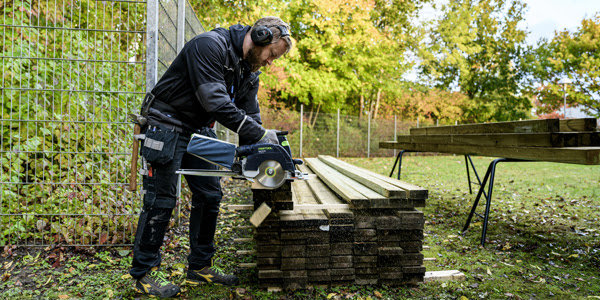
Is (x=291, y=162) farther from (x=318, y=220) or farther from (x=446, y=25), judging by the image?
(x=446, y=25)

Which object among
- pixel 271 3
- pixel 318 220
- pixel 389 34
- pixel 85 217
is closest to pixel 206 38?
pixel 318 220

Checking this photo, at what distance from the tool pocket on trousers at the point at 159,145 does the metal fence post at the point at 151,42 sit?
3.61 ft

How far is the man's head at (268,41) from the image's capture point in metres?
2.30

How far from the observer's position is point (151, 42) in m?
3.28

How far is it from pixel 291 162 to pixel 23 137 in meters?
3.22

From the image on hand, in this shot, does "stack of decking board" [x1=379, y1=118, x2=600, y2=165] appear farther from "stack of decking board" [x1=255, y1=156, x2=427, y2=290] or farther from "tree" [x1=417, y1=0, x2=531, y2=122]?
"tree" [x1=417, y1=0, x2=531, y2=122]

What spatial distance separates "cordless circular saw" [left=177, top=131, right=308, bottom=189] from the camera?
2018mm

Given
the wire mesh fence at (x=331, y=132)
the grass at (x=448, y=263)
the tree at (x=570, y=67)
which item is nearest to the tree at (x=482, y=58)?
the tree at (x=570, y=67)

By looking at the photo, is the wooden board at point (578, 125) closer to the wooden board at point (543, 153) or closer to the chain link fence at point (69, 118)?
the wooden board at point (543, 153)

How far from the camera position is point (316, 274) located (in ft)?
8.40

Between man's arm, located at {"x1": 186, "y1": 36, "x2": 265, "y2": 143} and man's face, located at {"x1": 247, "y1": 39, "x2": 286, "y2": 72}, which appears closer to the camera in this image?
man's arm, located at {"x1": 186, "y1": 36, "x2": 265, "y2": 143}

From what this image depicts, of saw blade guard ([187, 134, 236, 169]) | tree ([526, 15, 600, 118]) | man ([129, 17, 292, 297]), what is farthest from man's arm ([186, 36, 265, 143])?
tree ([526, 15, 600, 118])

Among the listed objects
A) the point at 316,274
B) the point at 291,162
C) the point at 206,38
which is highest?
the point at 206,38

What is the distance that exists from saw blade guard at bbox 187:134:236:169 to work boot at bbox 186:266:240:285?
1.09 meters
